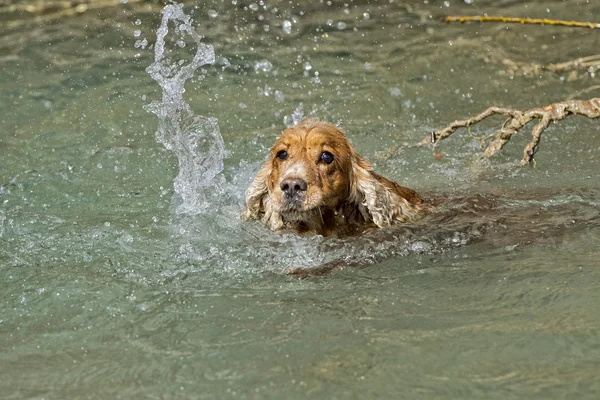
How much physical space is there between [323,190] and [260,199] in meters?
0.74

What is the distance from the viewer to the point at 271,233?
5.86 m

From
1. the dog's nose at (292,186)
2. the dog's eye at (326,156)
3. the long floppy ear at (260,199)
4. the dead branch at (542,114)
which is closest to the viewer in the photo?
the dog's nose at (292,186)

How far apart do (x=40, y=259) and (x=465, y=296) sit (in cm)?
259

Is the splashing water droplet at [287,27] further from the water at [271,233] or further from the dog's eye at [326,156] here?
the dog's eye at [326,156]

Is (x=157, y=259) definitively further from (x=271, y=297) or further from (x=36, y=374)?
(x=36, y=374)

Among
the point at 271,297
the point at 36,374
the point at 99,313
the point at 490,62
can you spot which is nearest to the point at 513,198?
the point at 271,297

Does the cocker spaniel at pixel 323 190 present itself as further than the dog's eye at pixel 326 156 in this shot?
No

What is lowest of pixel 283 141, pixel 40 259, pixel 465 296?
pixel 465 296

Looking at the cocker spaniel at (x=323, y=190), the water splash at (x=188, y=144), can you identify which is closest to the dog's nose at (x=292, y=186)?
the cocker spaniel at (x=323, y=190)

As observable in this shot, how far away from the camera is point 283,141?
576 cm

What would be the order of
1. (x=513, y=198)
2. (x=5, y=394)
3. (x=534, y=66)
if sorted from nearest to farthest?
1. (x=5, y=394)
2. (x=513, y=198)
3. (x=534, y=66)

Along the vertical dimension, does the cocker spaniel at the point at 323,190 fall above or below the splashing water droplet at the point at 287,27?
below

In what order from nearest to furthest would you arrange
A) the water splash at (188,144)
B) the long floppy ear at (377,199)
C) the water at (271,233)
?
the water at (271,233), the long floppy ear at (377,199), the water splash at (188,144)

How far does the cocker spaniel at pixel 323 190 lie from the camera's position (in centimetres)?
546
